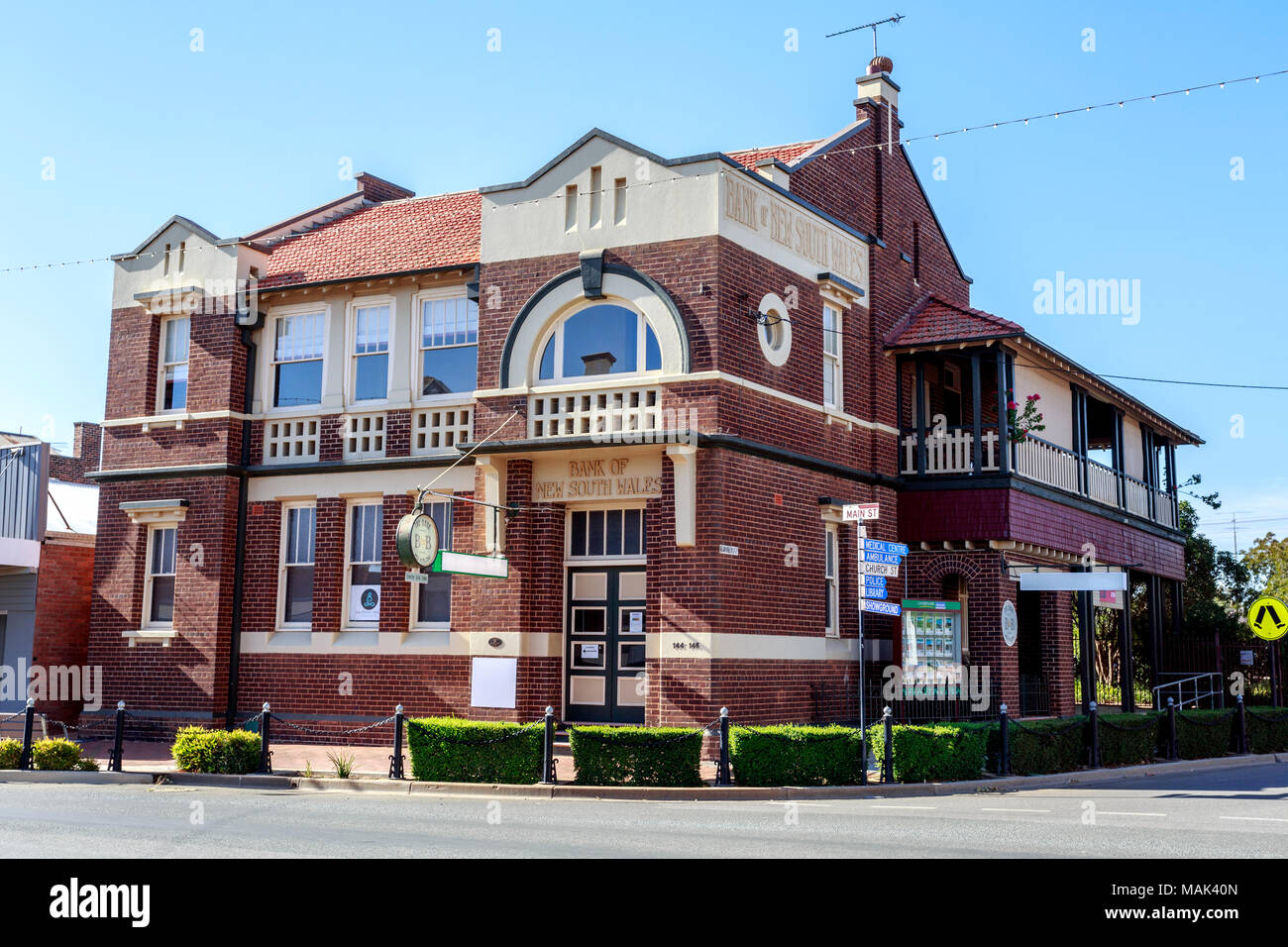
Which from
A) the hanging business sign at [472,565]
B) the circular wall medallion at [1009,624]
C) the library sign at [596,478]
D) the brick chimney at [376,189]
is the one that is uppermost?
the brick chimney at [376,189]

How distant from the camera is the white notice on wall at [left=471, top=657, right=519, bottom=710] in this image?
19.5m

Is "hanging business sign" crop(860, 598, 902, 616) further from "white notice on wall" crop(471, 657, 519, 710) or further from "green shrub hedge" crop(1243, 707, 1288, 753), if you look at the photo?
"green shrub hedge" crop(1243, 707, 1288, 753)

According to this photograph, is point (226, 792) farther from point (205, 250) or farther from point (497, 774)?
point (205, 250)

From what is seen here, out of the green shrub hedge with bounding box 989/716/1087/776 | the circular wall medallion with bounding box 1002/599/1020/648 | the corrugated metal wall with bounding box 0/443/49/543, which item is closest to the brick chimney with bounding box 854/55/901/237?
the circular wall medallion with bounding box 1002/599/1020/648

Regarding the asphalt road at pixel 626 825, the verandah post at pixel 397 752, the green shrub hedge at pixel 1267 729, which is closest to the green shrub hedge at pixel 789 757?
the asphalt road at pixel 626 825

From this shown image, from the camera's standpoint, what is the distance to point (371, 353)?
22203 mm

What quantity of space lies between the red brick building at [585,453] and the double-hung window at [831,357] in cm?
7

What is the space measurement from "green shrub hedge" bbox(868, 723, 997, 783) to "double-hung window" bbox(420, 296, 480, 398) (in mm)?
8866

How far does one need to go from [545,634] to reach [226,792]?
17.8ft

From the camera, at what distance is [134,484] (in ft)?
75.5

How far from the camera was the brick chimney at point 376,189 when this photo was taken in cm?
2814

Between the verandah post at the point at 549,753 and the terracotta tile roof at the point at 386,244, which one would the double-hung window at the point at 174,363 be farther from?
the verandah post at the point at 549,753

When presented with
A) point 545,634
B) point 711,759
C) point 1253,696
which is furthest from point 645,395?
point 1253,696
